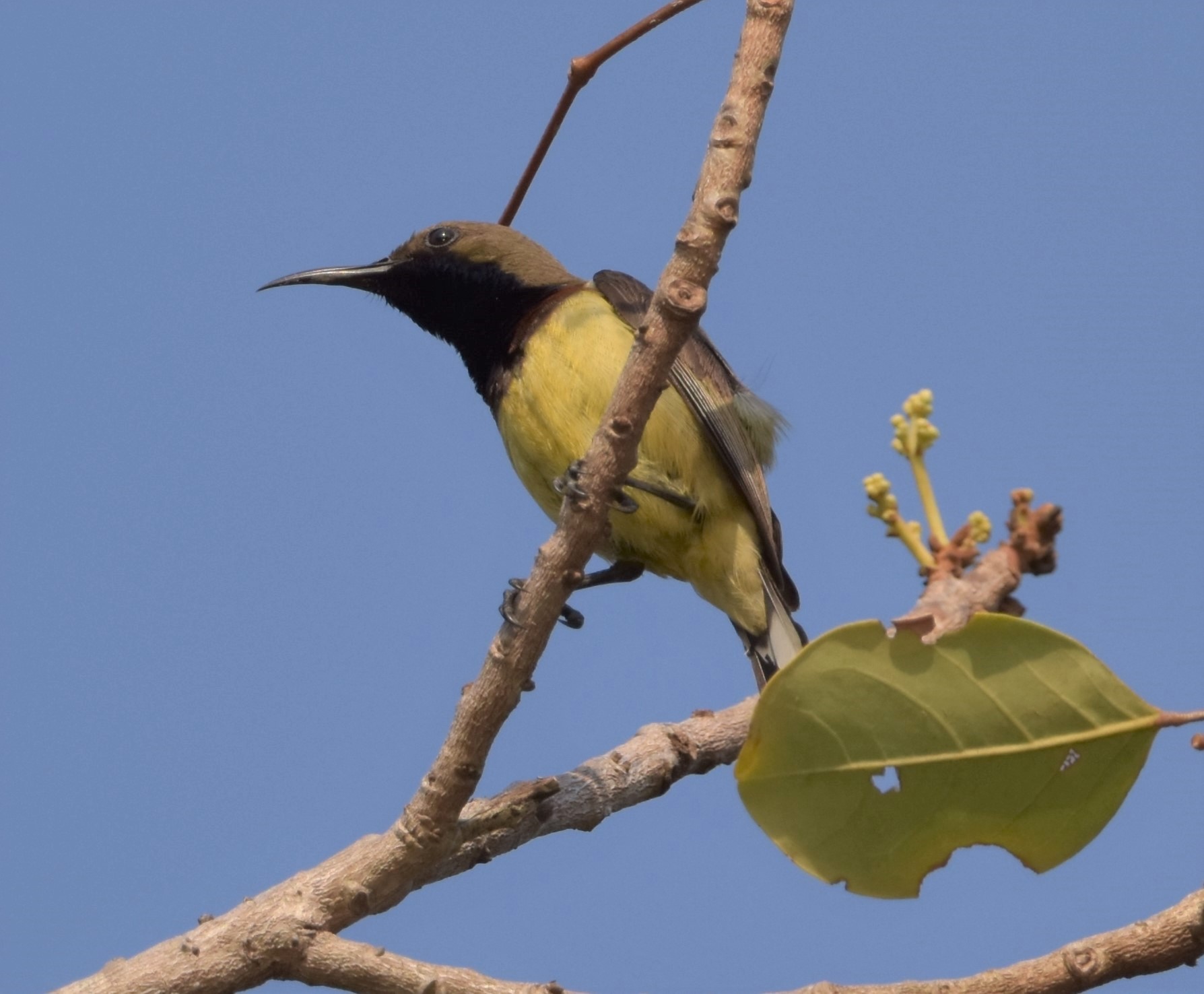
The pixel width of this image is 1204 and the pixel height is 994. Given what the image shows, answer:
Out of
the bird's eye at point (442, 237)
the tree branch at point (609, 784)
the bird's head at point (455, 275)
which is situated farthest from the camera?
the bird's eye at point (442, 237)

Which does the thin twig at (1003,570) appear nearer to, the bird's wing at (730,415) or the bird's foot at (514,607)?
the bird's foot at (514,607)

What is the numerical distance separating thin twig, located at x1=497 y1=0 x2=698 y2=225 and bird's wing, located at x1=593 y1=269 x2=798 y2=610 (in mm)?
945

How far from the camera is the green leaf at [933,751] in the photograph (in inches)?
103

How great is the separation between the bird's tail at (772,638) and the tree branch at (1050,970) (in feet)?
8.33

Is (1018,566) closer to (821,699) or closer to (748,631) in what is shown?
(821,699)

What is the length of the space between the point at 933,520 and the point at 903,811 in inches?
25.8

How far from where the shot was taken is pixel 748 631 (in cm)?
566

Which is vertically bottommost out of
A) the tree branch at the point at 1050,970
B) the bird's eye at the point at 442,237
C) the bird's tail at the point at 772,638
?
the tree branch at the point at 1050,970

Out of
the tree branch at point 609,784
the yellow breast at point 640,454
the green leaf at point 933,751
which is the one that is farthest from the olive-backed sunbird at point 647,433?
the green leaf at point 933,751

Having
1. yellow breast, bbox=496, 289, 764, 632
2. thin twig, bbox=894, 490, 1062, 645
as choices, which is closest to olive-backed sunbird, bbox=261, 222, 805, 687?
yellow breast, bbox=496, 289, 764, 632

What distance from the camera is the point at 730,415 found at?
5516mm

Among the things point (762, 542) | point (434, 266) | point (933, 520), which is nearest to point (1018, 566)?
point (933, 520)

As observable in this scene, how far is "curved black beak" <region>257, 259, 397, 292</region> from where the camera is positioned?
6289mm

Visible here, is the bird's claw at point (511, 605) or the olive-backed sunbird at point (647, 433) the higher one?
the olive-backed sunbird at point (647, 433)
